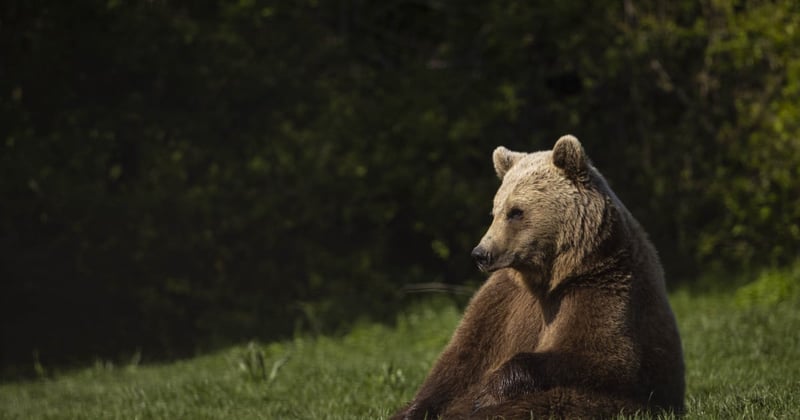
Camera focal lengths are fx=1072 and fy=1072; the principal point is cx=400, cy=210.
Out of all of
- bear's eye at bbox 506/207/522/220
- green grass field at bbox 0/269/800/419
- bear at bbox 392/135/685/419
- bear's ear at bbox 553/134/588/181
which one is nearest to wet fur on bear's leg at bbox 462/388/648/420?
bear at bbox 392/135/685/419

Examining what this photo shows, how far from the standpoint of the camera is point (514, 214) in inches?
167

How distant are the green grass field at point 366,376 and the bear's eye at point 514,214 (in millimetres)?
1063

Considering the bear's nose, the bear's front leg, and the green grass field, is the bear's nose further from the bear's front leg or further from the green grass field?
the green grass field

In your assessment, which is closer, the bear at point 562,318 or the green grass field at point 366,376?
the bear at point 562,318

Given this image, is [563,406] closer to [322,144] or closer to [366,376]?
[366,376]

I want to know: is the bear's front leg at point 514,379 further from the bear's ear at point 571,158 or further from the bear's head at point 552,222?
the bear's ear at point 571,158

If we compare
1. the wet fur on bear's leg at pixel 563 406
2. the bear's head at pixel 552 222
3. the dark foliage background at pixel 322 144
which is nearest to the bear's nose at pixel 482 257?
the bear's head at pixel 552 222

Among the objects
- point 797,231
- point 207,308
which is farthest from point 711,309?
point 207,308

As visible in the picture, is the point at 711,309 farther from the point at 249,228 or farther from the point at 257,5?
the point at 257,5

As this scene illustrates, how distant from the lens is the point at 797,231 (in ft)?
36.4

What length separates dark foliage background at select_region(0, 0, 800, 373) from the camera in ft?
35.5

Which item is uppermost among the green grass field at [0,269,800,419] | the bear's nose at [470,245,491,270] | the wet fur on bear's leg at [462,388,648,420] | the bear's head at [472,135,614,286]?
the bear's head at [472,135,614,286]

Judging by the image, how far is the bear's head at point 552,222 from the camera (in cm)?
417

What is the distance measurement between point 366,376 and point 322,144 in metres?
4.99
